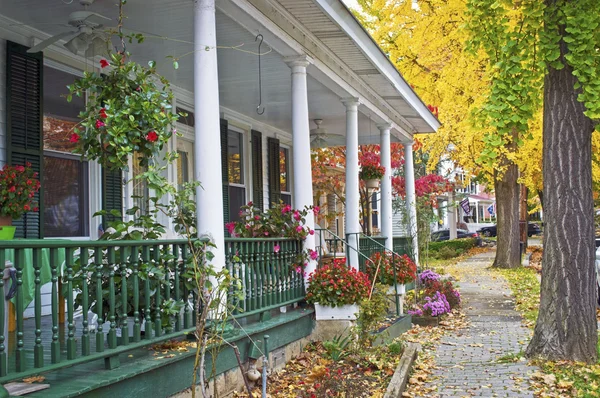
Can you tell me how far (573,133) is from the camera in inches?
293

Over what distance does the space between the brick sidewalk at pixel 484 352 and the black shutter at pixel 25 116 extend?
174 inches

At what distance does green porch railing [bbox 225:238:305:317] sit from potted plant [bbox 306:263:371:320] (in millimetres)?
195

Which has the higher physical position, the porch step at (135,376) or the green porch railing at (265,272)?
the green porch railing at (265,272)

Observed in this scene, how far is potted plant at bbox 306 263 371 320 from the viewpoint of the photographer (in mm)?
8039

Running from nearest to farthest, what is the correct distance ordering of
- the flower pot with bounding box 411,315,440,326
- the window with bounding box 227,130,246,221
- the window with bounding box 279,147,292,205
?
the flower pot with bounding box 411,315,440,326 → the window with bounding box 227,130,246,221 → the window with bounding box 279,147,292,205

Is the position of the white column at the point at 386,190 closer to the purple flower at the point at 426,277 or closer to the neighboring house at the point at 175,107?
the purple flower at the point at 426,277

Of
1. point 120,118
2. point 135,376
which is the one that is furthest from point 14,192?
point 135,376

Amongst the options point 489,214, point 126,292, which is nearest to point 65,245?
point 126,292

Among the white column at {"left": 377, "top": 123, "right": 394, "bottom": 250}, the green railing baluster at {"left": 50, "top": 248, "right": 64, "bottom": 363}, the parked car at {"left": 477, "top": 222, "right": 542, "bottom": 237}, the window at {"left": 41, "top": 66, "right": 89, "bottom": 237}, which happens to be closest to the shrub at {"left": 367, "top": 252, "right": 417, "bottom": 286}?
the white column at {"left": 377, "top": 123, "right": 394, "bottom": 250}

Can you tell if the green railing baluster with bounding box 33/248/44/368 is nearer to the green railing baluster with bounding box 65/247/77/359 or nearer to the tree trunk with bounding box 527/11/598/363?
the green railing baluster with bounding box 65/247/77/359

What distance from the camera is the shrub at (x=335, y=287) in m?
8.03

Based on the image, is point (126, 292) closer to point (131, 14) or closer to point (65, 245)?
point (65, 245)

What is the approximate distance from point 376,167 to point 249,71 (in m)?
4.54

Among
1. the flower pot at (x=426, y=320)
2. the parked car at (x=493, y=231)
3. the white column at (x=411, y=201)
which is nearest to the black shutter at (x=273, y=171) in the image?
the white column at (x=411, y=201)
